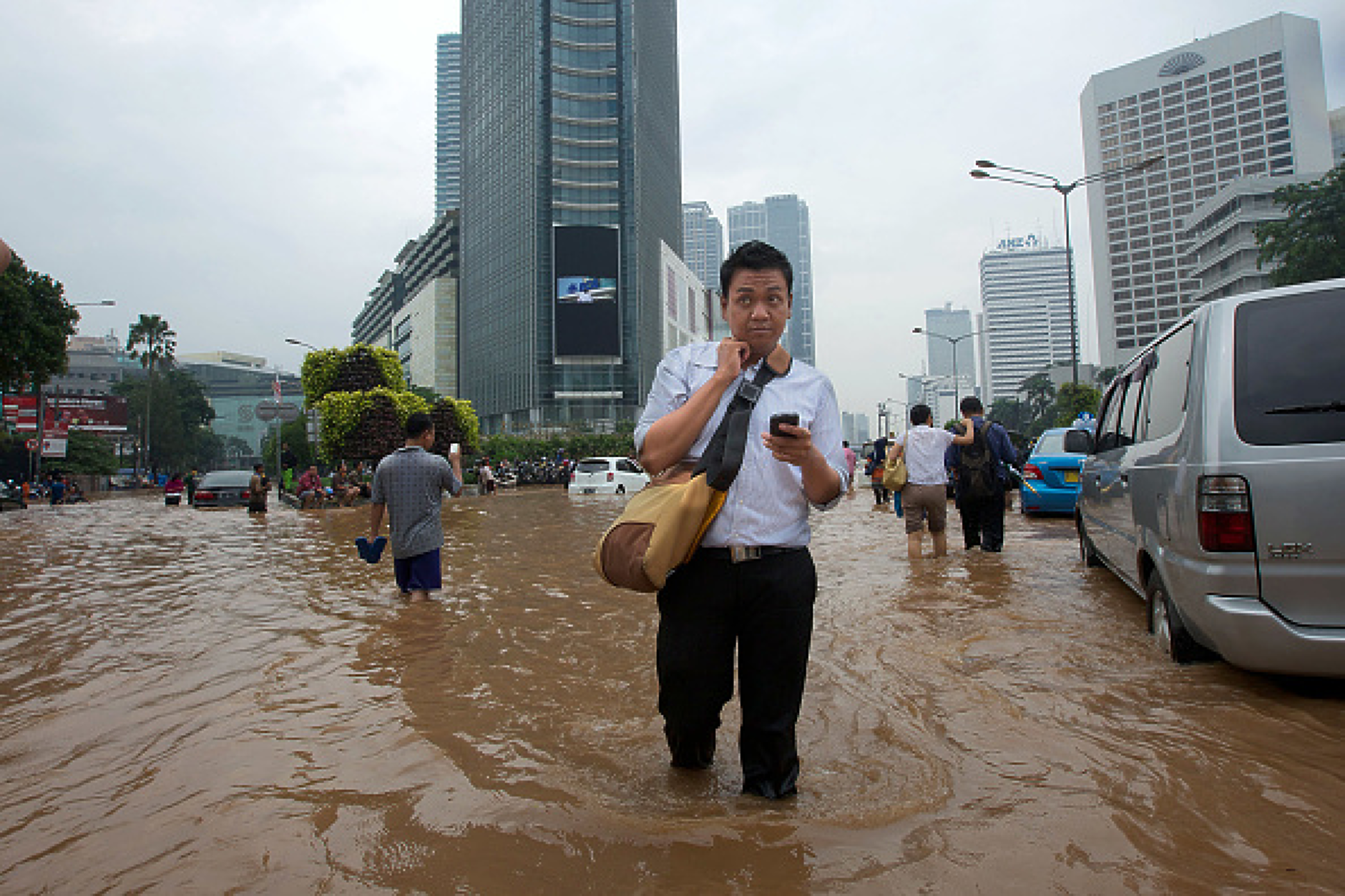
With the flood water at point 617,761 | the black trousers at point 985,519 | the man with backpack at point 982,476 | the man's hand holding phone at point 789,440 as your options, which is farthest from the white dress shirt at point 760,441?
the black trousers at point 985,519

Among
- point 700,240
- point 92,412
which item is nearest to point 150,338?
point 92,412

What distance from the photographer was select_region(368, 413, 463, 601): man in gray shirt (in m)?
5.93

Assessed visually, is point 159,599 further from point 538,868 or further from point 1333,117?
point 1333,117

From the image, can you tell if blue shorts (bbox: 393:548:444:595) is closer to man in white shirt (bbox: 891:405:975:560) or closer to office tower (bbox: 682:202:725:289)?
man in white shirt (bbox: 891:405:975:560)

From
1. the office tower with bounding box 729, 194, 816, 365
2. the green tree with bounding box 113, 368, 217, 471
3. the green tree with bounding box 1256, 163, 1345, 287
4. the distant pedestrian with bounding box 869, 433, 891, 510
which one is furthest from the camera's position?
the office tower with bounding box 729, 194, 816, 365

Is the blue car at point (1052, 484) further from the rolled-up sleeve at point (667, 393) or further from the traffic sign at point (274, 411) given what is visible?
the traffic sign at point (274, 411)

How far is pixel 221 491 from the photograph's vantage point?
83.3 feet

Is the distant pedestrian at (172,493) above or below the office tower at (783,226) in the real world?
below

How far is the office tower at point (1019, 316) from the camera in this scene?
15688cm

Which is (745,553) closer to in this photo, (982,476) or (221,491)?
(982,476)

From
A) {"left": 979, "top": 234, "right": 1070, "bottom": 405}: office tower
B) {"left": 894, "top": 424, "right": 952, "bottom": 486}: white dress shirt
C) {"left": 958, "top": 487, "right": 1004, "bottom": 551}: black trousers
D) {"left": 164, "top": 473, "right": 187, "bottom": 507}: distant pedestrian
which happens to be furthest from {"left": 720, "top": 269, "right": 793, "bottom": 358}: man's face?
{"left": 979, "top": 234, "right": 1070, "bottom": 405}: office tower

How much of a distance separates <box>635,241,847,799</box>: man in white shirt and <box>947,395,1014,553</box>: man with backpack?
5.80 meters

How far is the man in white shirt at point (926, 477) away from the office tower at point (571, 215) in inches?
2931

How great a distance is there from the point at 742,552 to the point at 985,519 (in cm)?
680
